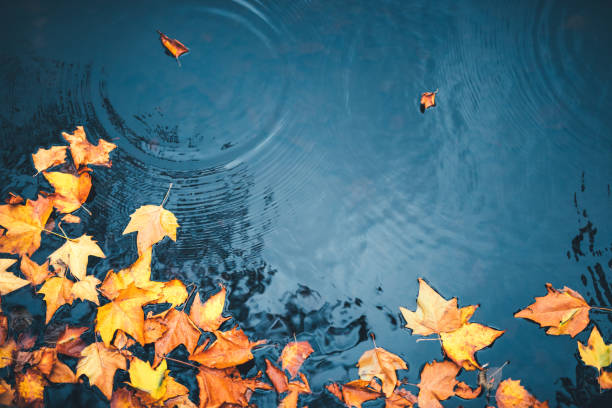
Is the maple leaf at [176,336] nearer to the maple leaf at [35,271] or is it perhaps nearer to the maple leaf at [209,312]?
the maple leaf at [209,312]

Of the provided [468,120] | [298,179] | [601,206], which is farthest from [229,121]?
[601,206]

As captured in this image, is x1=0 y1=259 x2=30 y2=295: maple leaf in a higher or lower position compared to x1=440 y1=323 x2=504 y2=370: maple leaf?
higher

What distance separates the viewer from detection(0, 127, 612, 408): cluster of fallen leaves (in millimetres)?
1191

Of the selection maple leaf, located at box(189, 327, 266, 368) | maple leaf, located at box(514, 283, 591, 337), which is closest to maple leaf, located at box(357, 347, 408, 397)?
maple leaf, located at box(189, 327, 266, 368)

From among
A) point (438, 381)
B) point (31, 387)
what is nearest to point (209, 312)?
point (31, 387)

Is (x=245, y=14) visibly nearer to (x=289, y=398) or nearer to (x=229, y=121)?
(x=229, y=121)

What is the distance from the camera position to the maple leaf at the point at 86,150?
1.38 meters

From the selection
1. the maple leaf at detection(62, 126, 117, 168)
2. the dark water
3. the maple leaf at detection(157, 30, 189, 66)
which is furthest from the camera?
the maple leaf at detection(157, 30, 189, 66)

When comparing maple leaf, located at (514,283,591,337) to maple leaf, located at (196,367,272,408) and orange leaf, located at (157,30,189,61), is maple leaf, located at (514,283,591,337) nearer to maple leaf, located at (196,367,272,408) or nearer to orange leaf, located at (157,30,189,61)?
maple leaf, located at (196,367,272,408)

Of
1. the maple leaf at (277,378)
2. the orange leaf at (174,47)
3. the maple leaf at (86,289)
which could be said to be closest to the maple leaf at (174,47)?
the orange leaf at (174,47)

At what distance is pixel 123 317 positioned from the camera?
3.92 ft

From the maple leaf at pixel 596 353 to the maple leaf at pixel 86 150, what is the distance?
1963 mm

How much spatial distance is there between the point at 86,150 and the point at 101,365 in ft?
2.75

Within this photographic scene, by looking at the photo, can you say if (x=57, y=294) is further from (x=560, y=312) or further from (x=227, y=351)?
(x=560, y=312)
